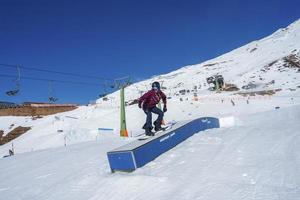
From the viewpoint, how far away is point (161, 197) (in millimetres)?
6266

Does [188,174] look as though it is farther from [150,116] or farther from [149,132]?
[150,116]

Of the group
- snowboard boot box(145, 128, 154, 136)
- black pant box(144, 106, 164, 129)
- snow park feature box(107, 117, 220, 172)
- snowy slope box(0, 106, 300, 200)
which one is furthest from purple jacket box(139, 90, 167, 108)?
snowy slope box(0, 106, 300, 200)

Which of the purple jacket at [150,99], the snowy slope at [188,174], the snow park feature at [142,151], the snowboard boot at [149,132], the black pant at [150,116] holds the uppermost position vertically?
the purple jacket at [150,99]

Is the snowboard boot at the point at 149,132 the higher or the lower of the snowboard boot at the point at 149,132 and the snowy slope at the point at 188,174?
the higher

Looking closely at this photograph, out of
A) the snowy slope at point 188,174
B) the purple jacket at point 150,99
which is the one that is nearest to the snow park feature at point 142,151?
the snowy slope at point 188,174

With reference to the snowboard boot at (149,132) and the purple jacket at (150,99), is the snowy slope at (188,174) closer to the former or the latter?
the snowboard boot at (149,132)

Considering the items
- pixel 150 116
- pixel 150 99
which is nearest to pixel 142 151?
pixel 150 116

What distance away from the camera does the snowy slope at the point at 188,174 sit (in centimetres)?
623

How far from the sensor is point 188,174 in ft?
24.5

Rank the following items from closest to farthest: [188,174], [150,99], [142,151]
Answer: [188,174], [142,151], [150,99]

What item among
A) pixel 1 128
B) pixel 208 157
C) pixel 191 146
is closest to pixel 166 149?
pixel 191 146

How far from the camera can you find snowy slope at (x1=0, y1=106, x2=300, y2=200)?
20.5 ft

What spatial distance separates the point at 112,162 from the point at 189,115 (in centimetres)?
2590

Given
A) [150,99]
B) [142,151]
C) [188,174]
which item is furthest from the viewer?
[150,99]
